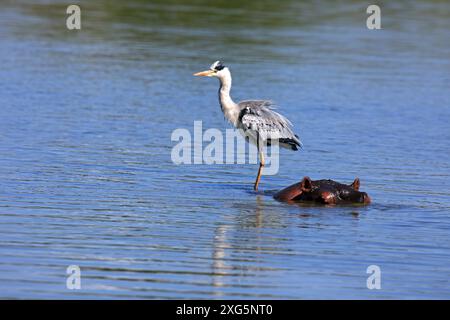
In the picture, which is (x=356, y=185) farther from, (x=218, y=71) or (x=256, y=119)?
(x=218, y=71)

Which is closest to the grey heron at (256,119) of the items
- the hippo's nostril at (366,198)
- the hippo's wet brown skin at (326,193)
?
the hippo's wet brown skin at (326,193)

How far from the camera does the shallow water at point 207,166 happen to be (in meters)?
10.6

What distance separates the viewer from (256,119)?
15859 millimetres

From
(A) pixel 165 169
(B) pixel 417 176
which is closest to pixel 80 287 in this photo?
(A) pixel 165 169

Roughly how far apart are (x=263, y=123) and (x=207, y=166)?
1268 mm

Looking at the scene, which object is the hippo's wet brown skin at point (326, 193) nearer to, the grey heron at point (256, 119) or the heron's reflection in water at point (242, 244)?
the heron's reflection in water at point (242, 244)

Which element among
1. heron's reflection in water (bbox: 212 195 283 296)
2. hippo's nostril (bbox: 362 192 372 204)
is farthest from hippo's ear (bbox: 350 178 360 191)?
heron's reflection in water (bbox: 212 195 283 296)

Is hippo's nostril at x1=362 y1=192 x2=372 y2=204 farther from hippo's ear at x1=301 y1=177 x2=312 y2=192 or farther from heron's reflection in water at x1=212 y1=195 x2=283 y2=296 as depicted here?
heron's reflection in water at x1=212 y1=195 x2=283 y2=296

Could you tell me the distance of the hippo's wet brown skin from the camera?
14.2m

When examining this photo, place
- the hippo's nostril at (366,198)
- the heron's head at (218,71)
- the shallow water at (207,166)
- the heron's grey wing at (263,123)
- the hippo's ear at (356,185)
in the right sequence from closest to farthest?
the shallow water at (207,166) → the hippo's nostril at (366,198) → the hippo's ear at (356,185) → the heron's grey wing at (263,123) → the heron's head at (218,71)

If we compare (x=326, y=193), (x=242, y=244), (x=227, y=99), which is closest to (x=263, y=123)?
(x=227, y=99)

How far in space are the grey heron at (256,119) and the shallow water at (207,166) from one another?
603mm
